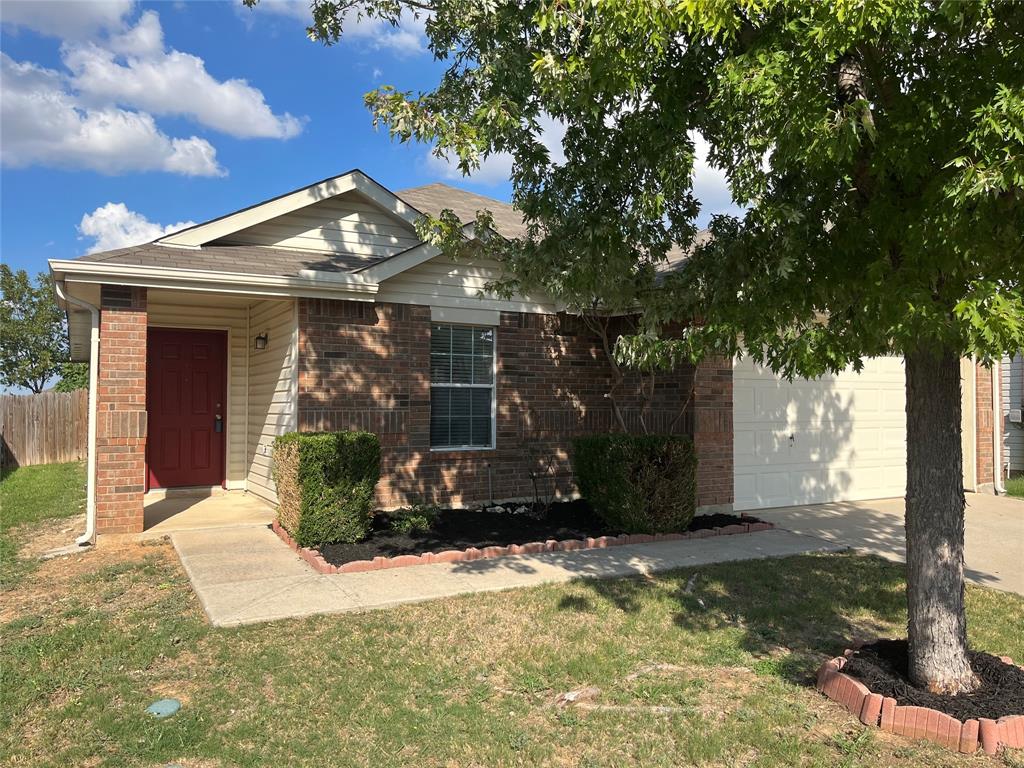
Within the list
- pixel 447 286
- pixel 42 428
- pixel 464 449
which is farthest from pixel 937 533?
pixel 42 428

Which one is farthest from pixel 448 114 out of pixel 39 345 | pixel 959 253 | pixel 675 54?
pixel 39 345

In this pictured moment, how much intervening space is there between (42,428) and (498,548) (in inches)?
624

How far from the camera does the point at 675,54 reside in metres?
4.83

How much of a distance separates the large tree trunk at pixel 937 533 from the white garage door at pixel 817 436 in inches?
234

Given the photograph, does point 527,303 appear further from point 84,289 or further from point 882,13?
point 882,13

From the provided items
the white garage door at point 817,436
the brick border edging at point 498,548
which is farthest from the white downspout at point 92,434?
the white garage door at point 817,436

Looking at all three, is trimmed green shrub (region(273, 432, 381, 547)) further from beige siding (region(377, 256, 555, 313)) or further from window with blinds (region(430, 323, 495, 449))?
beige siding (region(377, 256, 555, 313))

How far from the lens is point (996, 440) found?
1231 cm

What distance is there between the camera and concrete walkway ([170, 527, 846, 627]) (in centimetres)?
575

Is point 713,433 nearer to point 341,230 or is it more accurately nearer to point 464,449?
point 464,449

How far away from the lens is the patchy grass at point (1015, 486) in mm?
12398

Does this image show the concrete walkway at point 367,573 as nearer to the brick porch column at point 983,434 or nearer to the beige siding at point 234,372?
the beige siding at point 234,372

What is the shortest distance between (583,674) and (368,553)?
3287 millimetres

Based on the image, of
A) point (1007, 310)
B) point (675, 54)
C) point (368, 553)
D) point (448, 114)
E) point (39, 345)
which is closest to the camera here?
point (1007, 310)
